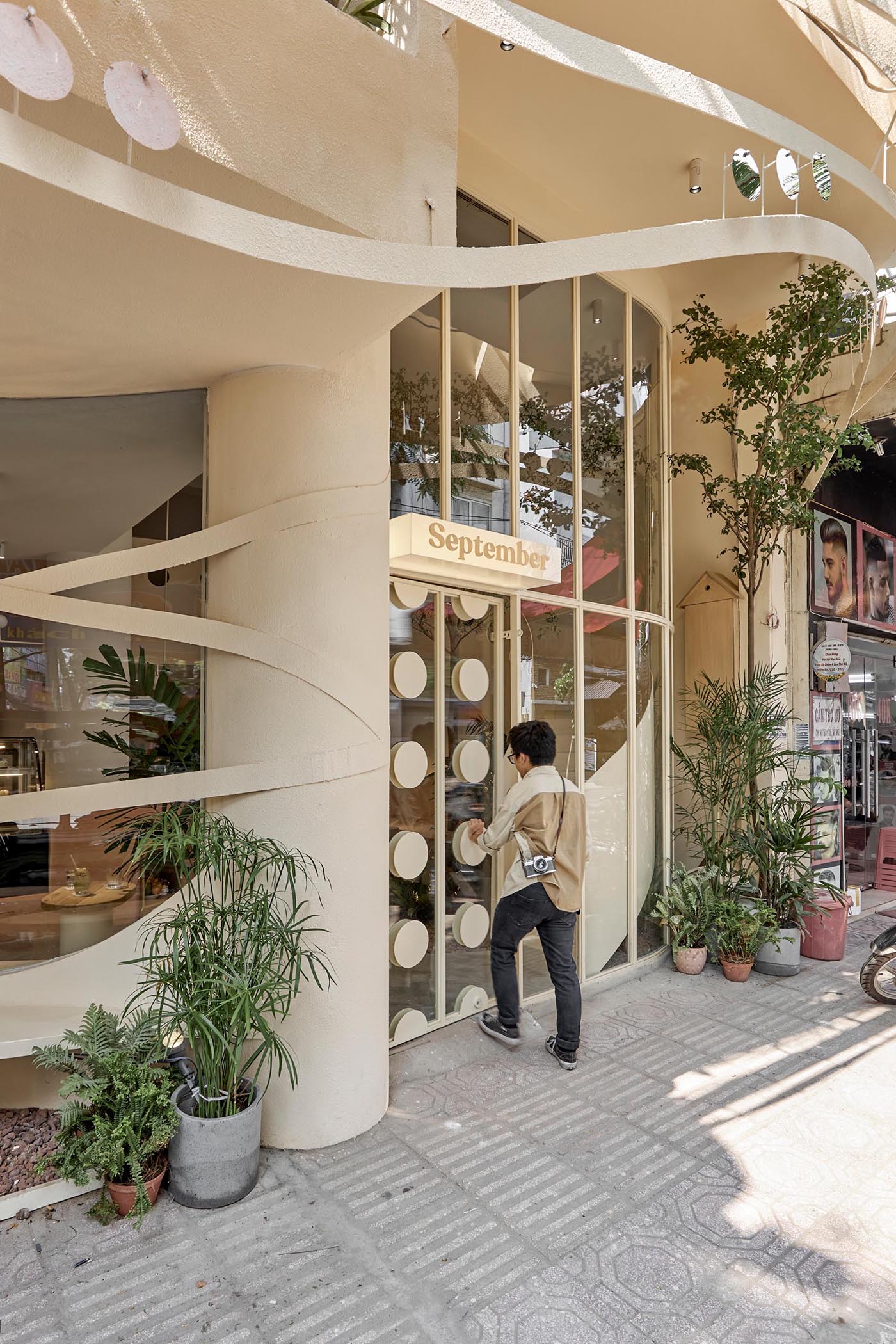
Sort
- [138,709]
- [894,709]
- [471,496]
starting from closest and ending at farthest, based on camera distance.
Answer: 1. [138,709]
2. [471,496]
3. [894,709]

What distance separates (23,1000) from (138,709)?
4.18ft

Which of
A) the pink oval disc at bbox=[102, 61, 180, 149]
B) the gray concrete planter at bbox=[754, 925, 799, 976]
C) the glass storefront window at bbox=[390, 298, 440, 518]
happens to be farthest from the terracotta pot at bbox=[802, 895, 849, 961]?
the pink oval disc at bbox=[102, 61, 180, 149]

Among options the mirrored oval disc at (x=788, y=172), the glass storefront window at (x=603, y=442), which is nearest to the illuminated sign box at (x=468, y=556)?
the glass storefront window at (x=603, y=442)

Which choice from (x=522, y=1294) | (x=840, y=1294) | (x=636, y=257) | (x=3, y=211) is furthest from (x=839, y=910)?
(x=3, y=211)

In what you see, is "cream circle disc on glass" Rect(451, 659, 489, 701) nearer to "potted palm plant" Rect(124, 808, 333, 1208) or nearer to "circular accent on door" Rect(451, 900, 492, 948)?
"circular accent on door" Rect(451, 900, 492, 948)

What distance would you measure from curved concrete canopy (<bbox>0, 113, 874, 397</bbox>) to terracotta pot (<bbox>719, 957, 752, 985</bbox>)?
435 cm

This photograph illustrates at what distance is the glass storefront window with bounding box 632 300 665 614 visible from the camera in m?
6.05

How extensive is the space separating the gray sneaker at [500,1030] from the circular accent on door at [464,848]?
0.85 metres

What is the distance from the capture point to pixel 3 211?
225cm

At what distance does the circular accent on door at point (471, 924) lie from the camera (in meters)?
4.65

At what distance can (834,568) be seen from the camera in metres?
7.68

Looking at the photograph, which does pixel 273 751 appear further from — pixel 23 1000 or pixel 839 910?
pixel 839 910

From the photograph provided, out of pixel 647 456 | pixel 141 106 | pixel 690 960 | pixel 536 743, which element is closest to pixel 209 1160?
pixel 536 743

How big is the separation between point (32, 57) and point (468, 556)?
276 centimetres
